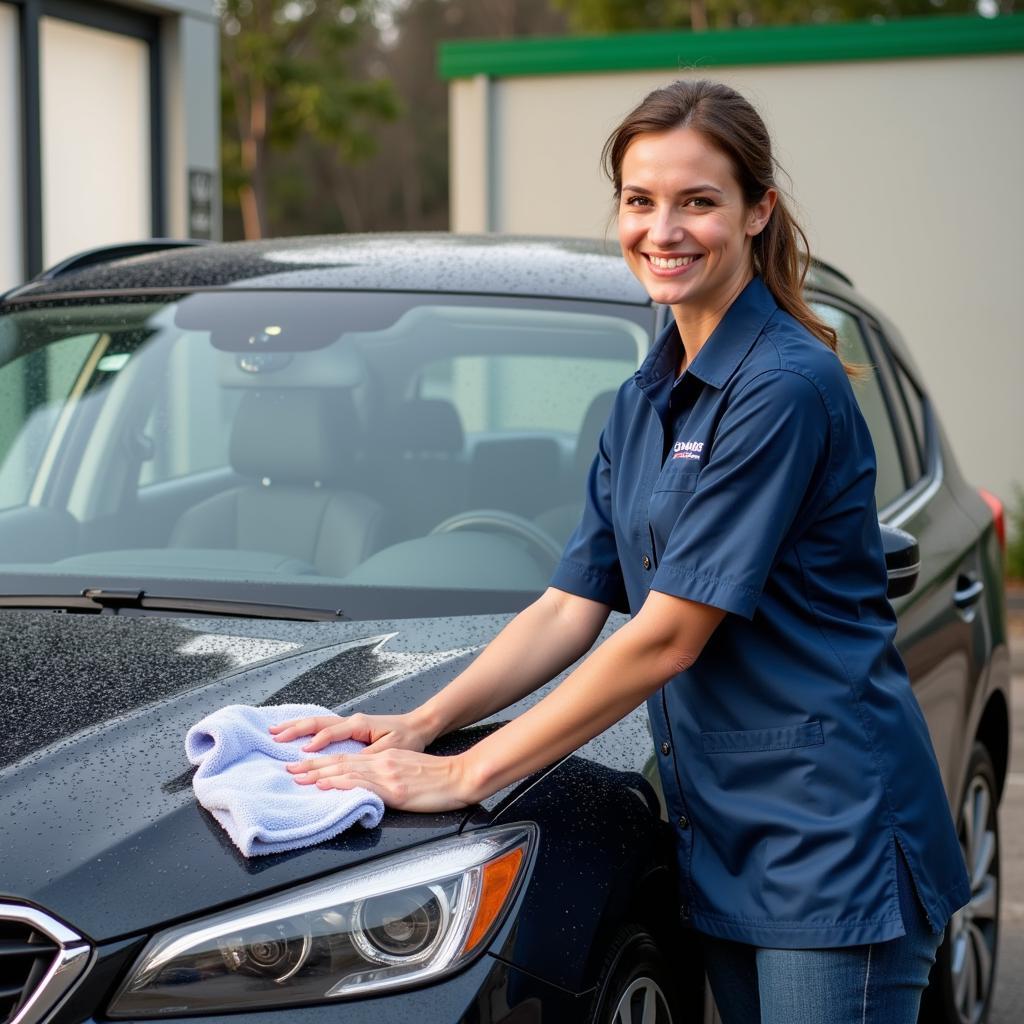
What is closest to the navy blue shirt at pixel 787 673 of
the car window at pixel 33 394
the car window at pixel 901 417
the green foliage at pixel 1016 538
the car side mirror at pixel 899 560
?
the car side mirror at pixel 899 560

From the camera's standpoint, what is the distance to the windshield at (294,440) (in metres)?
2.90

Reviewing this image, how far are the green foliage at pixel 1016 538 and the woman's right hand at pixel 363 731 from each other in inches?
345

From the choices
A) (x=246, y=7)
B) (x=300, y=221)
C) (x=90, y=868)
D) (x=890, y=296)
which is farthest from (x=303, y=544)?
(x=300, y=221)

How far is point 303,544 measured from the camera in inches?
119

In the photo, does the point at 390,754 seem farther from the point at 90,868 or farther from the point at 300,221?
the point at 300,221

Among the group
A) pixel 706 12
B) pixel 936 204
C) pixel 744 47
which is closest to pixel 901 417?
pixel 936 204

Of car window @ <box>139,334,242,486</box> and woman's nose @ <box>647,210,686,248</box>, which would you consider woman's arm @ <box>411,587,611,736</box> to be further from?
car window @ <box>139,334,242,486</box>

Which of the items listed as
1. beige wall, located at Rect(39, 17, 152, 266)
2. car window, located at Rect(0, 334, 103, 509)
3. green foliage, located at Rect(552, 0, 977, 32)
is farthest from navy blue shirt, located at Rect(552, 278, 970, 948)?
green foliage, located at Rect(552, 0, 977, 32)

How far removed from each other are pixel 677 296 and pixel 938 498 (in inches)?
74.8

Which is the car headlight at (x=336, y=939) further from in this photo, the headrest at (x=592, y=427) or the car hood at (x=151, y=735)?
the headrest at (x=592, y=427)

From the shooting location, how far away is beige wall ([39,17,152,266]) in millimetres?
8328

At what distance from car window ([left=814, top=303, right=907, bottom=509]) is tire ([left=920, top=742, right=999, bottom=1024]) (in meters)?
0.67

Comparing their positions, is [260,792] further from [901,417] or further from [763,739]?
[901,417]

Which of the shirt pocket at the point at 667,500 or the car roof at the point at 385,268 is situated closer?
the shirt pocket at the point at 667,500
